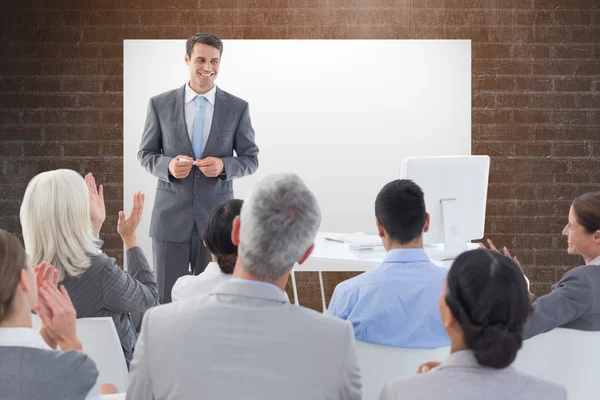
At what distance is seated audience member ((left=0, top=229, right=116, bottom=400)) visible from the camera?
142 centimetres

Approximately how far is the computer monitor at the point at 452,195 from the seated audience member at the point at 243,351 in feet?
6.55

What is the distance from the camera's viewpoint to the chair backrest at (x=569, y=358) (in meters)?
2.08

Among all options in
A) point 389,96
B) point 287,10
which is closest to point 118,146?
point 287,10

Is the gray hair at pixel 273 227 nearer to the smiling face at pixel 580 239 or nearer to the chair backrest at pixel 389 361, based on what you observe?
the chair backrest at pixel 389 361

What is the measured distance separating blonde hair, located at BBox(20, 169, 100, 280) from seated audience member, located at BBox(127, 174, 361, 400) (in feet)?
3.02

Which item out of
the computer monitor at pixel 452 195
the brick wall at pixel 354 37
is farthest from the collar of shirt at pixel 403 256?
the brick wall at pixel 354 37

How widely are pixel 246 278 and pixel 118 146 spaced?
13.4ft

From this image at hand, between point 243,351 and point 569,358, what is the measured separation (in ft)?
3.58

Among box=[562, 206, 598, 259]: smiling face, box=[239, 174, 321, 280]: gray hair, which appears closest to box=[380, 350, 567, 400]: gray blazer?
box=[239, 174, 321, 280]: gray hair

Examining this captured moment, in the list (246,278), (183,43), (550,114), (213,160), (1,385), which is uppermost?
(183,43)

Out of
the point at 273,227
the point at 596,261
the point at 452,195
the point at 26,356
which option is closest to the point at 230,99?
the point at 452,195

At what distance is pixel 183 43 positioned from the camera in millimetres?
5199

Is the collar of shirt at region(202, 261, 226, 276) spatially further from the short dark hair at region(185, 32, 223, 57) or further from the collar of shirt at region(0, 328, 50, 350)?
the short dark hair at region(185, 32, 223, 57)

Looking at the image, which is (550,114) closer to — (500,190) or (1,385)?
(500,190)
